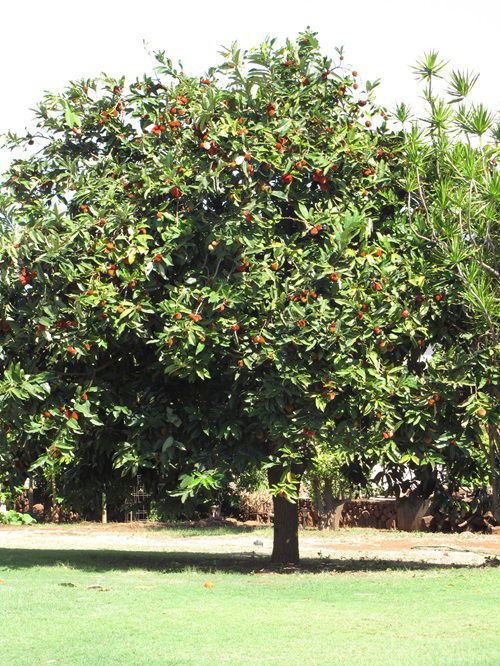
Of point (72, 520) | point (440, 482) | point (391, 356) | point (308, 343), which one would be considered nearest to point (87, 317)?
point (308, 343)

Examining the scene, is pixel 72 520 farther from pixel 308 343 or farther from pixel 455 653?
pixel 455 653

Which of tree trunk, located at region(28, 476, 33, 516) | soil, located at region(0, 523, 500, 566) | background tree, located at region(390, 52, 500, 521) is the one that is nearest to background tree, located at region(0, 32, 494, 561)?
background tree, located at region(390, 52, 500, 521)

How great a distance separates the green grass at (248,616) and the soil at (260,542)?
3.75 m

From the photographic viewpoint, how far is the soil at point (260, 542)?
670 inches

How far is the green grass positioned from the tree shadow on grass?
14cm

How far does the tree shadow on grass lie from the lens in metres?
13.3

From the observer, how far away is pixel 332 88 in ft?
42.7

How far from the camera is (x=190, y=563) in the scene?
14469 mm

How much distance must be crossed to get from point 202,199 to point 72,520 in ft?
65.5

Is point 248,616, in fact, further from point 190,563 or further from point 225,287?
point 190,563

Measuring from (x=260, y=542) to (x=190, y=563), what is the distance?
6.46 metres

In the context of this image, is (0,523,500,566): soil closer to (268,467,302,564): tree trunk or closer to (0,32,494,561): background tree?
(268,467,302,564): tree trunk

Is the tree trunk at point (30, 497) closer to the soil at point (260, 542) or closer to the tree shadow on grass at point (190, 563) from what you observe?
the soil at point (260, 542)

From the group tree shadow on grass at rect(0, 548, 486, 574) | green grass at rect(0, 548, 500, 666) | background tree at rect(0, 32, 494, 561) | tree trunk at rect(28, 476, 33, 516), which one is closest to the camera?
green grass at rect(0, 548, 500, 666)
